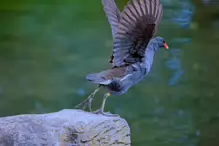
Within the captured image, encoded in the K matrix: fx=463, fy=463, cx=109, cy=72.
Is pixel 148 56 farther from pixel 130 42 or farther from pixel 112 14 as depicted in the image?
pixel 112 14

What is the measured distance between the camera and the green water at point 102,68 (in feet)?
12.7

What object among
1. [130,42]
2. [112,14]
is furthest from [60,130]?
[112,14]

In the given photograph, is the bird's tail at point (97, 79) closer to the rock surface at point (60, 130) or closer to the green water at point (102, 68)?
the rock surface at point (60, 130)

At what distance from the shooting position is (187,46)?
4.27 m

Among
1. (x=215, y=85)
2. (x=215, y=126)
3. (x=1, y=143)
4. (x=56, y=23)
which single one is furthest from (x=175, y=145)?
(x=1, y=143)

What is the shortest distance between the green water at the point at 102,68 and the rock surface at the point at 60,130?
5.13 feet

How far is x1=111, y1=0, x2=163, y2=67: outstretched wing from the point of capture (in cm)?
192

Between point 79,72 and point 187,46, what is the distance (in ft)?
3.37

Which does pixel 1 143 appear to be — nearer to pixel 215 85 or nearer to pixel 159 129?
pixel 159 129

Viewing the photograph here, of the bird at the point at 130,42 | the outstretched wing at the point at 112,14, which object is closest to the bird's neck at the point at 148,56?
the bird at the point at 130,42

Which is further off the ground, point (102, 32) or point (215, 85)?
point (102, 32)

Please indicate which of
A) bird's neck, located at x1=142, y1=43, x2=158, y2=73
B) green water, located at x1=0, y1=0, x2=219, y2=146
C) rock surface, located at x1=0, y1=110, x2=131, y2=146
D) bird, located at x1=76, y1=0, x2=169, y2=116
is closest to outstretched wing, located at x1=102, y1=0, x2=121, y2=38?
bird, located at x1=76, y1=0, x2=169, y2=116

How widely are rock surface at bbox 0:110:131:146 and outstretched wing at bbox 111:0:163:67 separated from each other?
0.98ft

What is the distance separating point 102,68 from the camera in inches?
159
